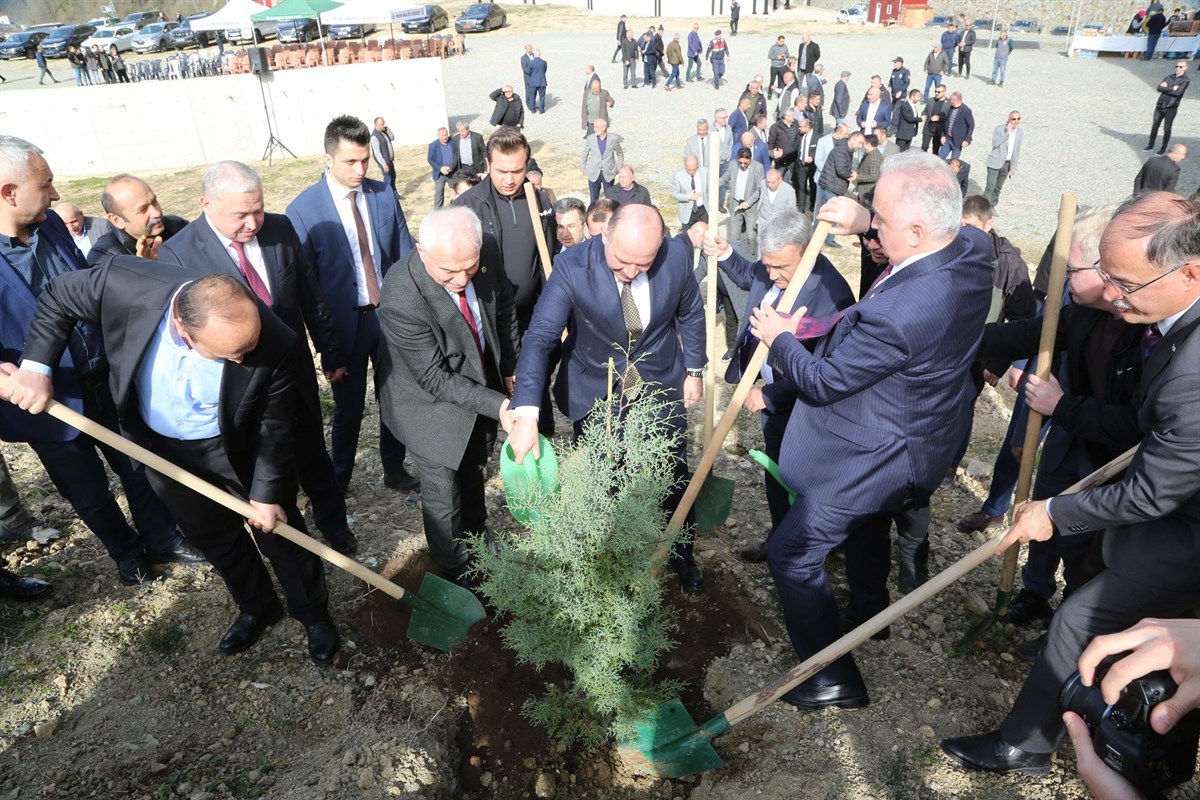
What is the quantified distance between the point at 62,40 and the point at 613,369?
3776cm

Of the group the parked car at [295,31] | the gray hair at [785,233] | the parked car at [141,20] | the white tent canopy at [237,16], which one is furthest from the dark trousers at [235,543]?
the parked car at [141,20]

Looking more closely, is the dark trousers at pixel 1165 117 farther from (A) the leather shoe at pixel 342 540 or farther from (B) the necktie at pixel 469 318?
(A) the leather shoe at pixel 342 540

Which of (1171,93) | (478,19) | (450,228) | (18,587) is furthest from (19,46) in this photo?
(1171,93)

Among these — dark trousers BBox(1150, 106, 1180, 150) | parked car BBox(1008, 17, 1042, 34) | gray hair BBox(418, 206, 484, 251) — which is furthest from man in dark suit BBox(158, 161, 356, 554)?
parked car BBox(1008, 17, 1042, 34)

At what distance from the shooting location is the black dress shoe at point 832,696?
325cm

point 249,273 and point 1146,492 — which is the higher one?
point 249,273

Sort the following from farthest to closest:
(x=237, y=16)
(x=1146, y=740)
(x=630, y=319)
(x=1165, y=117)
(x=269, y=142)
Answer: (x=237, y=16) < (x=269, y=142) < (x=1165, y=117) < (x=630, y=319) < (x=1146, y=740)

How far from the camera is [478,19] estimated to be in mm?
33594

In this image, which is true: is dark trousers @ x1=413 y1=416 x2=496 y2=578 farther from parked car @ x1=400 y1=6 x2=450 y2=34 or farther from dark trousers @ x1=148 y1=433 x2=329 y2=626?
parked car @ x1=400 y1=6 x2=450 y2=34

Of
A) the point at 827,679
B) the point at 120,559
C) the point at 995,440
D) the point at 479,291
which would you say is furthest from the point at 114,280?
the point at 995,440

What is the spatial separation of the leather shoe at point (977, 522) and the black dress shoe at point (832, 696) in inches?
65.4

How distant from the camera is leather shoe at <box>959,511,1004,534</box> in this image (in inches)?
176

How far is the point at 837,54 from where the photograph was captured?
26.4 metres

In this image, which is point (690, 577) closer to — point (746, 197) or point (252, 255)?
point (252, 255)
